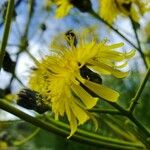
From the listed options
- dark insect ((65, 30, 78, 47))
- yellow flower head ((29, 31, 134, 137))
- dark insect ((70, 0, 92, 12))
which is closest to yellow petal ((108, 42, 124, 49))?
yellow flower head ((29, 31, 134, 137))

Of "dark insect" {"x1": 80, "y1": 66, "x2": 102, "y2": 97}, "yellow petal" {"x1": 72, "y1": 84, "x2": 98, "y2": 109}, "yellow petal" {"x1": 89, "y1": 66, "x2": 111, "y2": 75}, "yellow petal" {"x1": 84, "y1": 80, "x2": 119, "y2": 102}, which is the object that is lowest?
"yellow petal" {"x1": 72, "y1": 84, "x2": 98, "y2": 109}

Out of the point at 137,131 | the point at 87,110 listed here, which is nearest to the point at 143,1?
the point at 137,131

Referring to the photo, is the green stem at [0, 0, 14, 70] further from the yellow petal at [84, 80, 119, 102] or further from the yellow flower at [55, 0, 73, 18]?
the yellow flower at [55, 0, 73, 18]

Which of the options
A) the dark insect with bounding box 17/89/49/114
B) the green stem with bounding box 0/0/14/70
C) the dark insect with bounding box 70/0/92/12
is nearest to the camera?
the green stem with bounding box 0/0/14/70

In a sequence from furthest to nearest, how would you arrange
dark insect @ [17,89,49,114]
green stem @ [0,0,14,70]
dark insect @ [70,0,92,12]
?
dark insect @ [70,0,92,12] → dark insect @ [17,89,49,114] → green stem @ [0,0,14,70]

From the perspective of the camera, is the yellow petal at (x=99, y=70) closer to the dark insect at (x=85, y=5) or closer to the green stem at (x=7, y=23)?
the green stem at (x=7, y=23)

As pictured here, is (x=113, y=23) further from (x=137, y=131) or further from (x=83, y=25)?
(x=137, y=131)

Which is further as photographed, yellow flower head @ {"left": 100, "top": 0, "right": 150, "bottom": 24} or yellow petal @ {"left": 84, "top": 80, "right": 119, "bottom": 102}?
yellow flower head @ {"left": 100, "top": 0, "right": 150, "bottom": 24}

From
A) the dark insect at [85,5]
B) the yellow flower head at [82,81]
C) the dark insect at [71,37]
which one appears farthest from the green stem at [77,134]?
the dark insect at [85,5]
